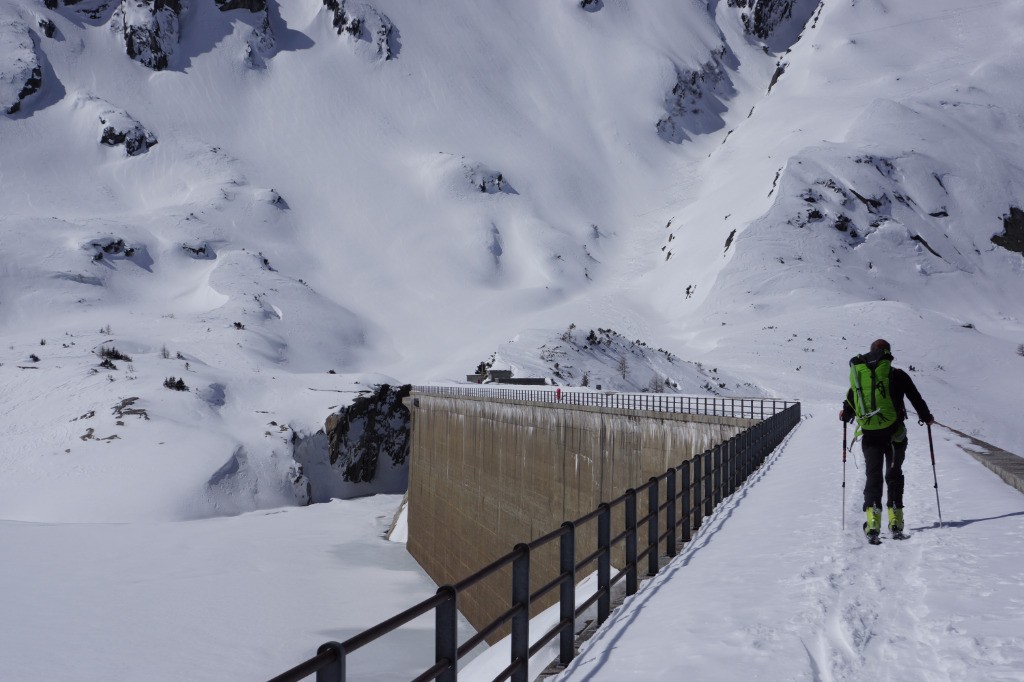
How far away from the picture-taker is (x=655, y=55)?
589 ft

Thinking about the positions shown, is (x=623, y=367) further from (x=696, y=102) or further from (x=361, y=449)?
(x=696, y=102)

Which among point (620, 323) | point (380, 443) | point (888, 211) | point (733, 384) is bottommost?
point (380, 443)

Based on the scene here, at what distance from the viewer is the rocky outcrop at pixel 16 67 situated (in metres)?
121

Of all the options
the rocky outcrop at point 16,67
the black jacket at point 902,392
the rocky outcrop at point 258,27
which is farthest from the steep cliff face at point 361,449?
the rocky outcrop at point 258,27

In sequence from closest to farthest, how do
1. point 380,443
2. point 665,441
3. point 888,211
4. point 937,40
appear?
point 665,441 → point 380,443 → point 888,211 → point 937,40

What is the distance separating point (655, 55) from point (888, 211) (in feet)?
325

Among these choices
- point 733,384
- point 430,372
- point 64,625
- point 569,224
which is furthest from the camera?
point 569,224

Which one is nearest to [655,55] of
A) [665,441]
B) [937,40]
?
[937,40]

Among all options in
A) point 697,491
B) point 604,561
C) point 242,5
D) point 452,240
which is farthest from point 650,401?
point 242,5

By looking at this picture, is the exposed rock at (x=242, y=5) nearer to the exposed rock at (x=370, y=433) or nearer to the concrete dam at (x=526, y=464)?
the exposed rock at (x=370, y=433)

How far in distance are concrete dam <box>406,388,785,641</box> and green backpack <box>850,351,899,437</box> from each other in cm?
828

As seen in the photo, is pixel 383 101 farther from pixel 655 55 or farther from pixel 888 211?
pixel 888 211

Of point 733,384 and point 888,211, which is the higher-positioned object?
point 888,211

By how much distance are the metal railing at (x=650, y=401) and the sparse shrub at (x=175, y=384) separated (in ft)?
46.9
